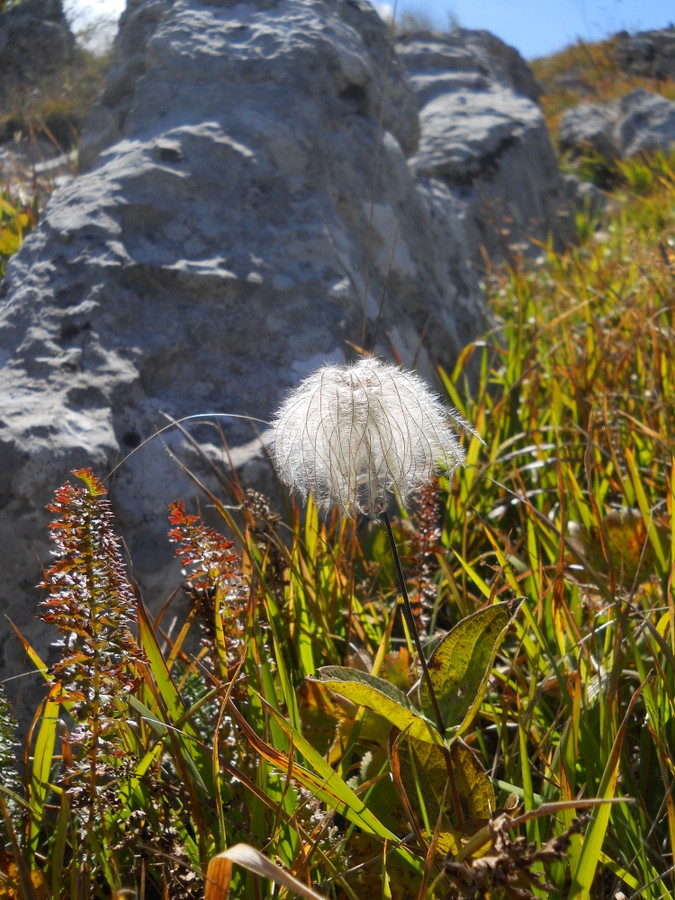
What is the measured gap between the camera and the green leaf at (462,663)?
1.27 m

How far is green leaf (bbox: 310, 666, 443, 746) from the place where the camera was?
1155 mm

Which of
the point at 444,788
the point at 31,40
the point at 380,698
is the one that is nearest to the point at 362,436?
the point at 380,698

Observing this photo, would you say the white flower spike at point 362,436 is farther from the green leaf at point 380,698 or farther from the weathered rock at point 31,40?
the weathered rock at point 31,40

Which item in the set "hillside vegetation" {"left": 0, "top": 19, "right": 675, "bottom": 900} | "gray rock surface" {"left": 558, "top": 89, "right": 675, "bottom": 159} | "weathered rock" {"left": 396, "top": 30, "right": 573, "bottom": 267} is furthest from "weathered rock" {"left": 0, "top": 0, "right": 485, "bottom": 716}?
"gray rock surface" {"left": 558, "top": 89, "right": 675, "bottom": 159}

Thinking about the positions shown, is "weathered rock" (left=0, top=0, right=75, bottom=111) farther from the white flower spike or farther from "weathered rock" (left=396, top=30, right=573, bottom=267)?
the white flower spike

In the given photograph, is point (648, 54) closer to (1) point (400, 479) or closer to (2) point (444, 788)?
(1) point (400, 479)

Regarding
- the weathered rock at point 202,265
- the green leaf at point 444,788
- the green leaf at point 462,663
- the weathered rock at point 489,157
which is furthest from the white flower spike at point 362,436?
the weathered rock at point 489,157

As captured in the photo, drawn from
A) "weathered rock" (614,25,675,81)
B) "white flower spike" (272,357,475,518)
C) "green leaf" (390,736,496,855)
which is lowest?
"green leaf" (390,736,496,855)

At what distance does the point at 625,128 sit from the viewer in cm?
1170

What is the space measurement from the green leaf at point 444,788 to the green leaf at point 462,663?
0.06 meters

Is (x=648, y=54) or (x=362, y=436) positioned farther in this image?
(x=648, y=54)

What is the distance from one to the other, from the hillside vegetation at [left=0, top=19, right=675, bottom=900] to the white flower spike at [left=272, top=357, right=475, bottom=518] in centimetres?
26

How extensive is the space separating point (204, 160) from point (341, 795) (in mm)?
2331

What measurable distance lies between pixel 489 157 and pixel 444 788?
6.38 m
